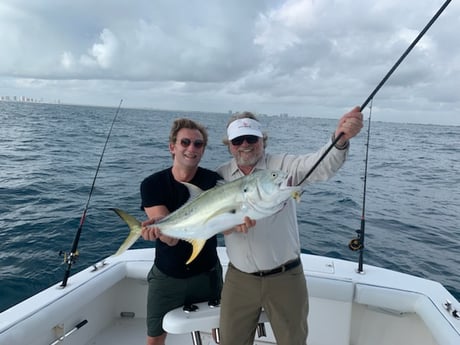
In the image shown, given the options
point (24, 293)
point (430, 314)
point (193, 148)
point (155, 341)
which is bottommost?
point (24, 293)

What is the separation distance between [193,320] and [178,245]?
591 mm

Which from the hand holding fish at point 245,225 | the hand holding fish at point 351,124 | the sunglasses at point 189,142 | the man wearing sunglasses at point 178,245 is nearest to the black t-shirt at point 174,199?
the man wearing sunglasses at point 178,245

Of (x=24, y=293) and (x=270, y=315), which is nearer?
(x=270, y=315)

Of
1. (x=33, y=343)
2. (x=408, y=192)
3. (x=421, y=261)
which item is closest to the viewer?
(x=33, y=343)

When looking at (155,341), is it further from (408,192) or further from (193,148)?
(408,192)

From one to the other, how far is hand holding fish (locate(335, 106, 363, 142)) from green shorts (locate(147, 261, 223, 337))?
1.57 meters

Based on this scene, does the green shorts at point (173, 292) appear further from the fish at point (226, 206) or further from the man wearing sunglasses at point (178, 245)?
the fish at point (226, 206)

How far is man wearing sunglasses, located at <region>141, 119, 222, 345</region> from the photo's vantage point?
108 inches

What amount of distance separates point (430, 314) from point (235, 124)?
→ 7.89 ft

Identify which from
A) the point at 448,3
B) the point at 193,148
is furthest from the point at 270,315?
the point at 448,3

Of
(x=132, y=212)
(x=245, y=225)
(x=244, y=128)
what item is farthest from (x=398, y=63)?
(x=132, y=212)

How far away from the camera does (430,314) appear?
2.99m

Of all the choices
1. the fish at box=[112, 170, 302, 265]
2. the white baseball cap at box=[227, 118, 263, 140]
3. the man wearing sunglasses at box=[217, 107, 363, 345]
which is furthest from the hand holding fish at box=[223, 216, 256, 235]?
the white baseball cap at box=[227, 118, 263, 140]

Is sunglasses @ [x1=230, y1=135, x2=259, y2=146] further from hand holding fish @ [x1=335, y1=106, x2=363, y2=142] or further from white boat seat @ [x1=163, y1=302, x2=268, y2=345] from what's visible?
white boat seat @ [x1=163, y1=302, x2=268, y2=345]
